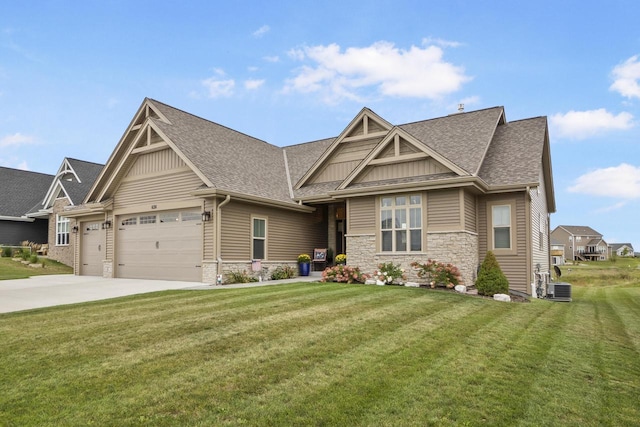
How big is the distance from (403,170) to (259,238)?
605 cm

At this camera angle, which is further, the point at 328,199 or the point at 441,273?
the point at 328,199

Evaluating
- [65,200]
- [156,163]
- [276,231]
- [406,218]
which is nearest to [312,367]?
[406,218]

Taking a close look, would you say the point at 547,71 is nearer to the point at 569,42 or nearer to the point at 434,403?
the point at 569,42

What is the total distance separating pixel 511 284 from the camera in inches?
573

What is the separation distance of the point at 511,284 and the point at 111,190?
16.2 metres

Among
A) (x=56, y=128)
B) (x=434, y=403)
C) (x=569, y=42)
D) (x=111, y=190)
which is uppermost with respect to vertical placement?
(x=569, y=42)

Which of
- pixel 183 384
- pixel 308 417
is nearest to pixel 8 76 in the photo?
pixel 183 384

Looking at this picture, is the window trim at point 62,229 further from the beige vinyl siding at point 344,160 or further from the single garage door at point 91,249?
the beige vinyl siding at point 344,160

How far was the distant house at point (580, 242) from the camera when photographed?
88.6m

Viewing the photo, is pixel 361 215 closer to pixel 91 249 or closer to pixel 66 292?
pixel 66 292

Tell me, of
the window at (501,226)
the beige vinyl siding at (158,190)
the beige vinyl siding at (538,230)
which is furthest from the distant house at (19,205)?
the beige vinyl siding at (538,230)

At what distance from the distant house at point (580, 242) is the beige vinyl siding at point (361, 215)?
84084mm

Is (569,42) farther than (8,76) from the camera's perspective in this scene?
No

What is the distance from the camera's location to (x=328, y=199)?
1778 centimetres
